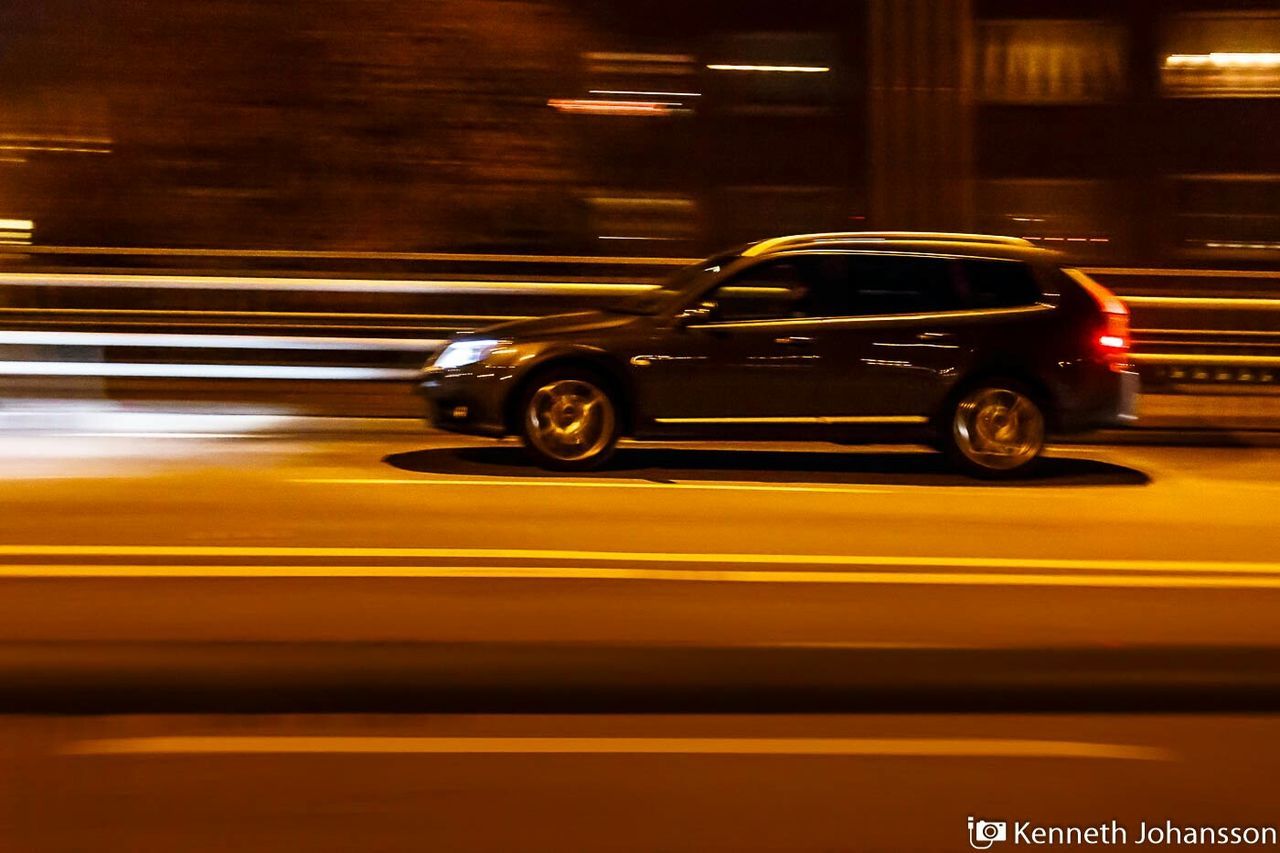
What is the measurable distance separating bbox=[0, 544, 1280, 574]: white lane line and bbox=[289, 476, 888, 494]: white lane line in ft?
7.59

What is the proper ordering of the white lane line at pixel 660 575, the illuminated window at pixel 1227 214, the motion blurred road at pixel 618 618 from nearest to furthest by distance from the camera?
the motion blurred road at pixel 618 618 → the white lane line at pixel 660 575 → the illuminated window at pixel 1227 214

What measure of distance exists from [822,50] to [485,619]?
21707 millimetres

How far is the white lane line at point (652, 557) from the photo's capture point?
750 centimetres

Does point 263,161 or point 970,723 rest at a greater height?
point 263,161

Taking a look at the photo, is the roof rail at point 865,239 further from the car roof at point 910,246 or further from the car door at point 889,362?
the car door at point 889,362

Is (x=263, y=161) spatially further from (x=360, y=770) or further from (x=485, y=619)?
(x=360, y=770)

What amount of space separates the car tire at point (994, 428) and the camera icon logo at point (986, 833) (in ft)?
22.4

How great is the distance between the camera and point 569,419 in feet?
34.9

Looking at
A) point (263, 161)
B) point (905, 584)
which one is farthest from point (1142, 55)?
point (905, 584)

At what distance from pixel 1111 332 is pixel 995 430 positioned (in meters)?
1.02

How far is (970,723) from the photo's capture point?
15.3 ft

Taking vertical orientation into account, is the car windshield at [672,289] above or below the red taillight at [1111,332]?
above

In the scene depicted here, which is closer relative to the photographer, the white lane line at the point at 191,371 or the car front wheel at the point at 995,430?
the car front wheel at the point at 995,430

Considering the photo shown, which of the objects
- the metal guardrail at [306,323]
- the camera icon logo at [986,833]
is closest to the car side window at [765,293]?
the metal guardrail at [306,323]
